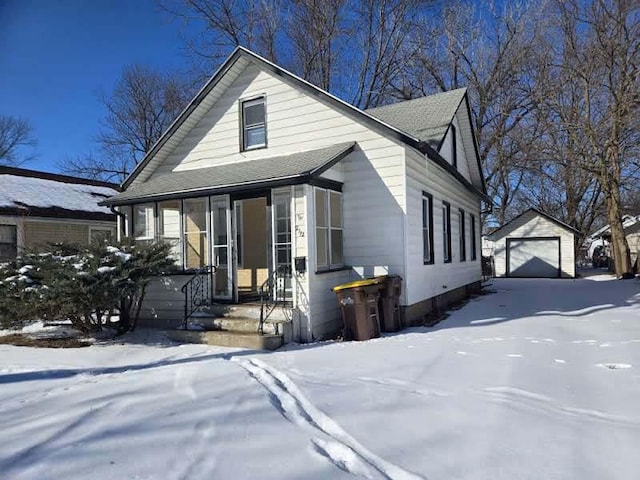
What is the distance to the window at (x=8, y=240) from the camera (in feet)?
51.0

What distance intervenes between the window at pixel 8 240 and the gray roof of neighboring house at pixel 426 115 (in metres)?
12.7

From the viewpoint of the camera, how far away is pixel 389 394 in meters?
4.59

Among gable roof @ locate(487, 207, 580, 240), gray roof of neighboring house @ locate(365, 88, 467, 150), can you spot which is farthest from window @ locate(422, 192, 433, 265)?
gable roof @ locate(487, 207, 580, 240)

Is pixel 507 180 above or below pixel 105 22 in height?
below

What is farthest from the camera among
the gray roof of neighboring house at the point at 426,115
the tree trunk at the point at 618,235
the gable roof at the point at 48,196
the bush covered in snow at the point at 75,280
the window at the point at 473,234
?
the tree trunk at the point at 618,235

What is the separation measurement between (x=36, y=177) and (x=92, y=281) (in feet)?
50.0

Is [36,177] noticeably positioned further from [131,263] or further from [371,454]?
[371,454]

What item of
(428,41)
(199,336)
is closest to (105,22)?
(199,336)

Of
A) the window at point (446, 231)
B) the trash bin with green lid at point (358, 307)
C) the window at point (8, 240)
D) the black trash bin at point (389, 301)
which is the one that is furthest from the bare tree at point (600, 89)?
the window at point (8, 240)

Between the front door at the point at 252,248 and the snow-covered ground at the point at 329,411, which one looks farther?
the front door at the point at 252,248

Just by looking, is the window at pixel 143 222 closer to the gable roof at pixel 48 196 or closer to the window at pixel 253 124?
the window at pixel 253 124

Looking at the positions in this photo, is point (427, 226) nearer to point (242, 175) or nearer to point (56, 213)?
point (242, 175)

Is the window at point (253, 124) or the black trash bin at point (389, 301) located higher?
the window at point (253, 124)

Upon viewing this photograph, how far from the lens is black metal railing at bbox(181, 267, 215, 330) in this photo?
29.1ft
